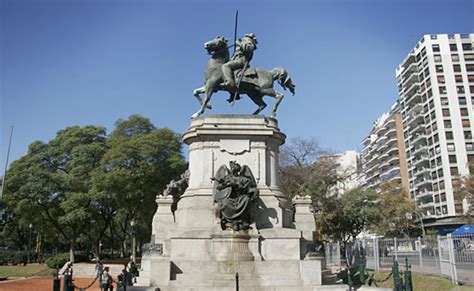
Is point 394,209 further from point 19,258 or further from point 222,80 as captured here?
point 19,258

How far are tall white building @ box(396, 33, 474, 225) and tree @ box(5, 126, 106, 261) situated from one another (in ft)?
170

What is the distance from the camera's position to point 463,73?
69.1 metres

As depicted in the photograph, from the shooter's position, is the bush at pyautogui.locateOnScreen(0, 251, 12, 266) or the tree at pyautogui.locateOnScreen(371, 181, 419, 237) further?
the tree at pyautogui.locateOnScreen(371, 181, 419, 237)

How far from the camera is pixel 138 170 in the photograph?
127ft

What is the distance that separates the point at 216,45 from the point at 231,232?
340 inches

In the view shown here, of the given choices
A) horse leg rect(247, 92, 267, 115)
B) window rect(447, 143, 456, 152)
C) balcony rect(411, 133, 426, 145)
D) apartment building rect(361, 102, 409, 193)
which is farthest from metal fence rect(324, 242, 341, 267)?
balcony rect(411, 133, 426, 145)

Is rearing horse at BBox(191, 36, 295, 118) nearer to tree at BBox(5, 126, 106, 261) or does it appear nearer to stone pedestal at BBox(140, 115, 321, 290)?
stone pedestal at BBox(140, 115, 321, 290)

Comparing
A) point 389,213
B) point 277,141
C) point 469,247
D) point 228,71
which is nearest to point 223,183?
point 277,141

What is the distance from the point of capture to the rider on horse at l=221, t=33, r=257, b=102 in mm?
18688

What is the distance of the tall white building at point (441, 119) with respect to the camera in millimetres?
66375

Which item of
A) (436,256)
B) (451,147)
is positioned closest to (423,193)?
Result: (451,147)

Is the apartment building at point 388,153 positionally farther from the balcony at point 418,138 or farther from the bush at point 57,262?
the bush at point 57,262

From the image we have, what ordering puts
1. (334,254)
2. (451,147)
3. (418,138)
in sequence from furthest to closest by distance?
(418,138) < (451,147) < (334,254)

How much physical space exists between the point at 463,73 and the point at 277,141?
6254 cm
